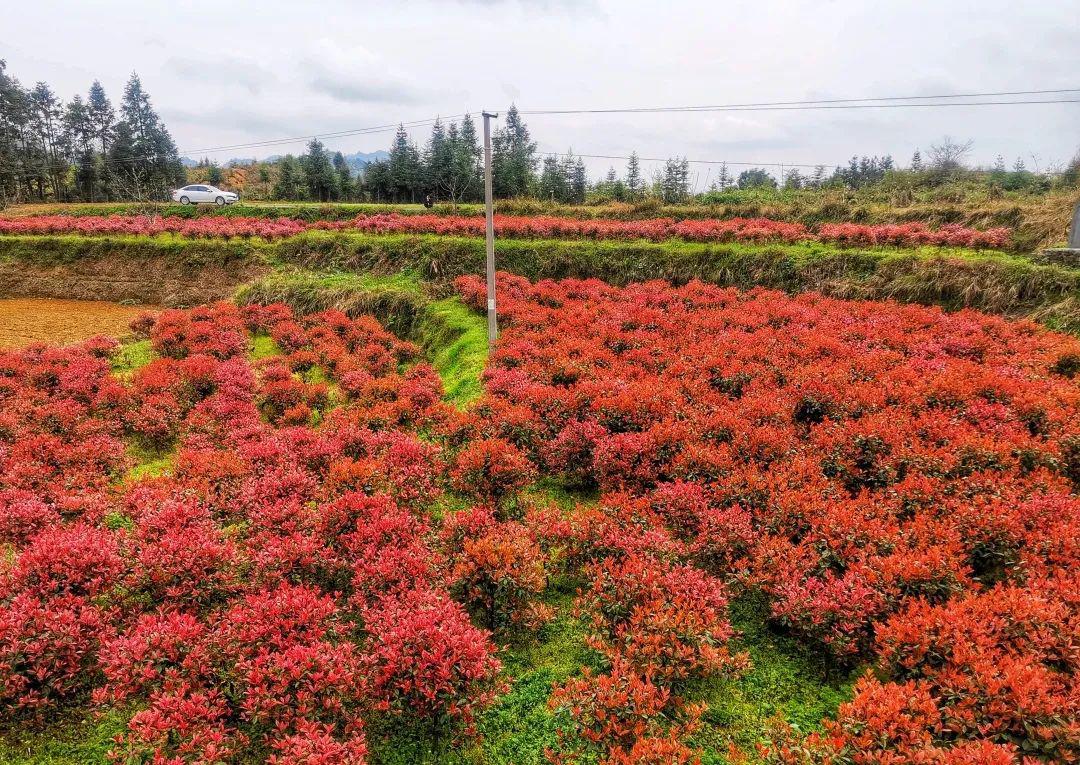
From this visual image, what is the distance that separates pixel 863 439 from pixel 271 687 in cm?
683

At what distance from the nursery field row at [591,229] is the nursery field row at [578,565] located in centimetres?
690

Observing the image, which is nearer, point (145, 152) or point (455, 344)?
point (455, 344)

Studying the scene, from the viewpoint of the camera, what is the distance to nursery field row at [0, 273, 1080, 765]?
142 inches

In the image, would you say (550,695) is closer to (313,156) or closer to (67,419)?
(67,419)

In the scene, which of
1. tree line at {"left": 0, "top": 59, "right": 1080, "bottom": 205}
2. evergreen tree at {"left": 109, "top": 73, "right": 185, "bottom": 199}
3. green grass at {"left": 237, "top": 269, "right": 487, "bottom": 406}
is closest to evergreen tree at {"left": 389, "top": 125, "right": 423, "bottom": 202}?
tree line at {"left": 0, "top": 59, "right": 1080, "bottom": 205}

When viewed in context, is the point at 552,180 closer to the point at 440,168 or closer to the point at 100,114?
the point at 440,168

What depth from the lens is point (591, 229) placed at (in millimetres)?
19250

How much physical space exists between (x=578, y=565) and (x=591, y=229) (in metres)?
15.9

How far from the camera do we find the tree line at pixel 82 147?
48406 millimetres

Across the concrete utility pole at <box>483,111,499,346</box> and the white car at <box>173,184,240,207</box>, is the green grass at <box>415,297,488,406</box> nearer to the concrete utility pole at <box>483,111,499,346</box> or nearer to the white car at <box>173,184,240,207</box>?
the concrete utility pole at <box>483,111,499,346</box>

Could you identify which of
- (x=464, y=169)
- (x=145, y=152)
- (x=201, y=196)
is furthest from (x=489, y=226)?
(x=145, y=152)

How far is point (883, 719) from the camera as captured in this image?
128 inches

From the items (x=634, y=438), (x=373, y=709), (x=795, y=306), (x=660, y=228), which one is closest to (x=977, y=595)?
(x=634, y=438)

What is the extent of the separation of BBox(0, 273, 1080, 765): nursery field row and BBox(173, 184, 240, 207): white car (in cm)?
3248
